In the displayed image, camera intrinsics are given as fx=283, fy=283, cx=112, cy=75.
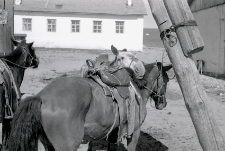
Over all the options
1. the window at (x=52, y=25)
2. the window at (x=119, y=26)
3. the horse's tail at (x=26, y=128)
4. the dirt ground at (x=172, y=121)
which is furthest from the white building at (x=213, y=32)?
the window at (x=52, y=25)

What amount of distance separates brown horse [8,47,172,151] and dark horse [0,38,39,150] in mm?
1788

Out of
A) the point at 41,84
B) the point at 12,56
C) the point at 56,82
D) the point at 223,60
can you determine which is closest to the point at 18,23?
the point at 41,84

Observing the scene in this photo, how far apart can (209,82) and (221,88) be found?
3.42 ft

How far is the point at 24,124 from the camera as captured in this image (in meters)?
3.08

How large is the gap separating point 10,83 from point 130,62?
7.03 feet

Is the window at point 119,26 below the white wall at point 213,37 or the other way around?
the other way around

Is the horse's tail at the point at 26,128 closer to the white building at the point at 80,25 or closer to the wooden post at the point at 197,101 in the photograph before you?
the wooden post at the point at 197,101

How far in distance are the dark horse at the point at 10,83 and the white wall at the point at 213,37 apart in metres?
10.8

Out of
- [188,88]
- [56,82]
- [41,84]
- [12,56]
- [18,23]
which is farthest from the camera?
[18,23]

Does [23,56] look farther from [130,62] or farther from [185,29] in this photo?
[185,29]

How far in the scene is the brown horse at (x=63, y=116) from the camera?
10.1 ft

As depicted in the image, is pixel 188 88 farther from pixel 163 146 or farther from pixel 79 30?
pixel 79 30

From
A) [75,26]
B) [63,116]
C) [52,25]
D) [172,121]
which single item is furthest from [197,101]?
[52,25]

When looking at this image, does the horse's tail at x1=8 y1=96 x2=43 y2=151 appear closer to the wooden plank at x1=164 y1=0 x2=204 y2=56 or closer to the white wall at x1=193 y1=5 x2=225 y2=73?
the wooden plank at x1=164 y1=0 x2=204 y2=56
